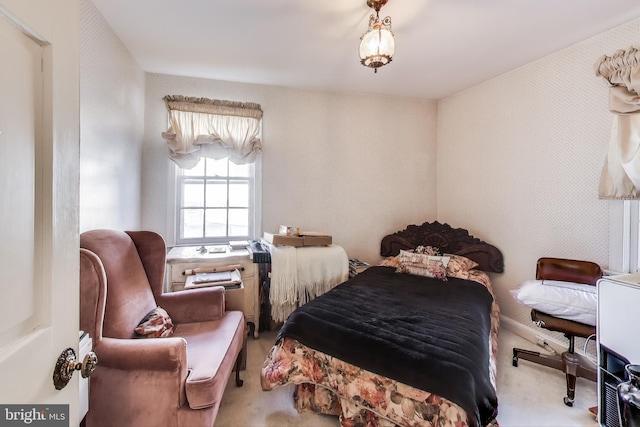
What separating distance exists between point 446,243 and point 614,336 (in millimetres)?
2123

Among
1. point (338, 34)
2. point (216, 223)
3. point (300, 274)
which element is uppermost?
point (338, 34)

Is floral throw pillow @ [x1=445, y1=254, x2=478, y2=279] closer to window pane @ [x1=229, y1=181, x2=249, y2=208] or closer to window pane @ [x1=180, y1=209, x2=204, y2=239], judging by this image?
window pane @ [x1=229, y1=181, x2=249, y2=208]

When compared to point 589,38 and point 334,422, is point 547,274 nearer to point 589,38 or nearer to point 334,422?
point 589,38

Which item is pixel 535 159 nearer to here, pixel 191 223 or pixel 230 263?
pixel 230 263

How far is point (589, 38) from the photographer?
2160mm

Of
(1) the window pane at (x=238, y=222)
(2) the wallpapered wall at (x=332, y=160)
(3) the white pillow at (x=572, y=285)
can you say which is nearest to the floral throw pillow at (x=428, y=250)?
(2) the wallpapered wall at (x=332, y=160)

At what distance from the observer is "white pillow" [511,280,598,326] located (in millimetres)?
1820

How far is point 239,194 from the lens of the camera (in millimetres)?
3119

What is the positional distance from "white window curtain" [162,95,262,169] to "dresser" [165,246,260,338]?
917 mm

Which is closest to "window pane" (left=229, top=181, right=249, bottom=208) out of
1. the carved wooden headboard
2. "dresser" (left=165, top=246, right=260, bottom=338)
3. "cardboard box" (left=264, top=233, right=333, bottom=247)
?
"cardboard box" (left=264, top=233, right=333, bottom=247)

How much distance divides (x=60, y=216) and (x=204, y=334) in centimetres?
144

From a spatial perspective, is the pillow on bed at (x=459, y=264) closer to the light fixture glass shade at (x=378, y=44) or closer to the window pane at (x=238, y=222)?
the light fixture glass shade at (x=378, y=44)

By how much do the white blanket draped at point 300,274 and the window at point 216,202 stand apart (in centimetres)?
70

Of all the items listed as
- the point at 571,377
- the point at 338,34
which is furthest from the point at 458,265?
the point at 338,34
